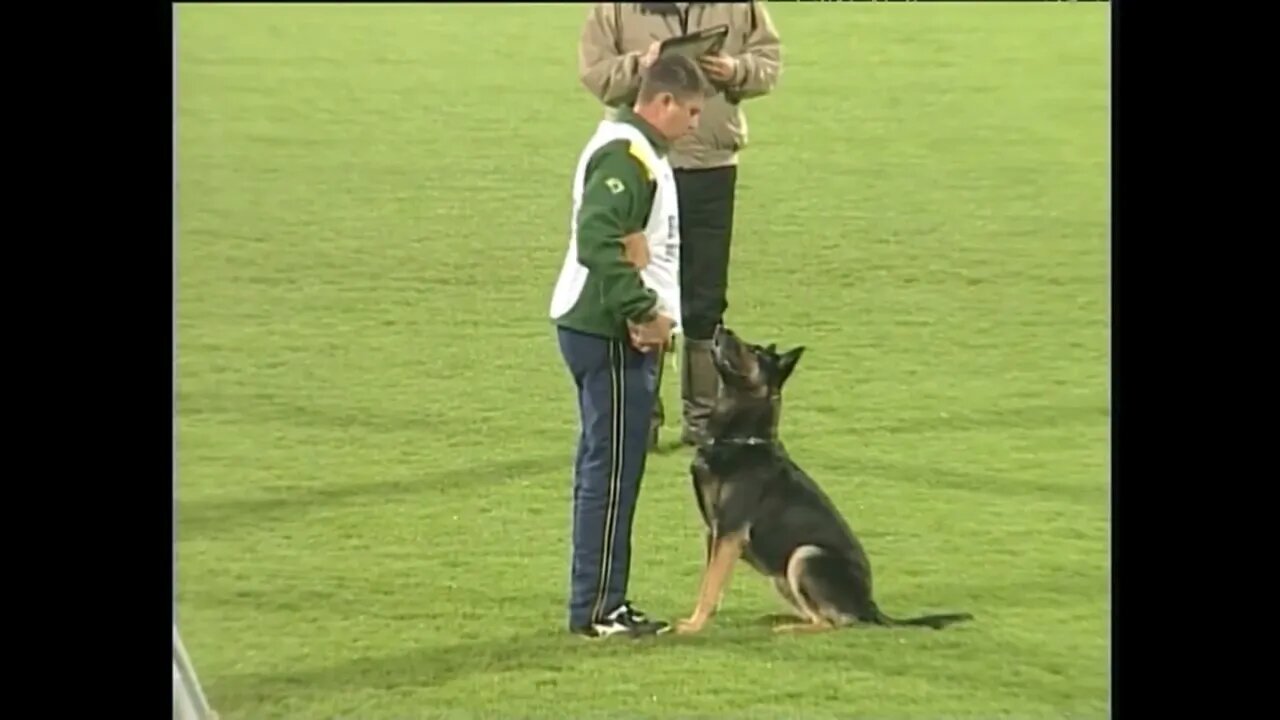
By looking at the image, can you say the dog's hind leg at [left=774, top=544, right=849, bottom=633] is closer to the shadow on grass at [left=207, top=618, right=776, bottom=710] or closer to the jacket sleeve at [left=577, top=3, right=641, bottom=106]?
the shadow on grass at [left=207, top=618, right=776, bottom=710]

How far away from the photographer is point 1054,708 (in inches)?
105

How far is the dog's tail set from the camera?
8.79 ft

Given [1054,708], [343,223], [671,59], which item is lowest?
[1054,708]

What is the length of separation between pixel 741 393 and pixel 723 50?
0.49m

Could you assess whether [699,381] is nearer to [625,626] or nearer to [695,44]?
[625,626]

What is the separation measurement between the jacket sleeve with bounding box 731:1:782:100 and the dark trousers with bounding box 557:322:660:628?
429 mm

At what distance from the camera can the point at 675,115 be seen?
2613mm

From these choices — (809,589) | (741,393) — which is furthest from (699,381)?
(809,589)

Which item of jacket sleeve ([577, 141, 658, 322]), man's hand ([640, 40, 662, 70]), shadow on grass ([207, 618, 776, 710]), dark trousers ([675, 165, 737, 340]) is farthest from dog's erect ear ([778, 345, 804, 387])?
man's hand ([640, 40, 662, 70])

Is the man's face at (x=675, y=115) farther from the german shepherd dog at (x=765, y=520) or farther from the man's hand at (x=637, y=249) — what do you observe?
the german shepherd dog at (x=765, y=520)

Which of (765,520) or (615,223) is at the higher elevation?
(615,223)
